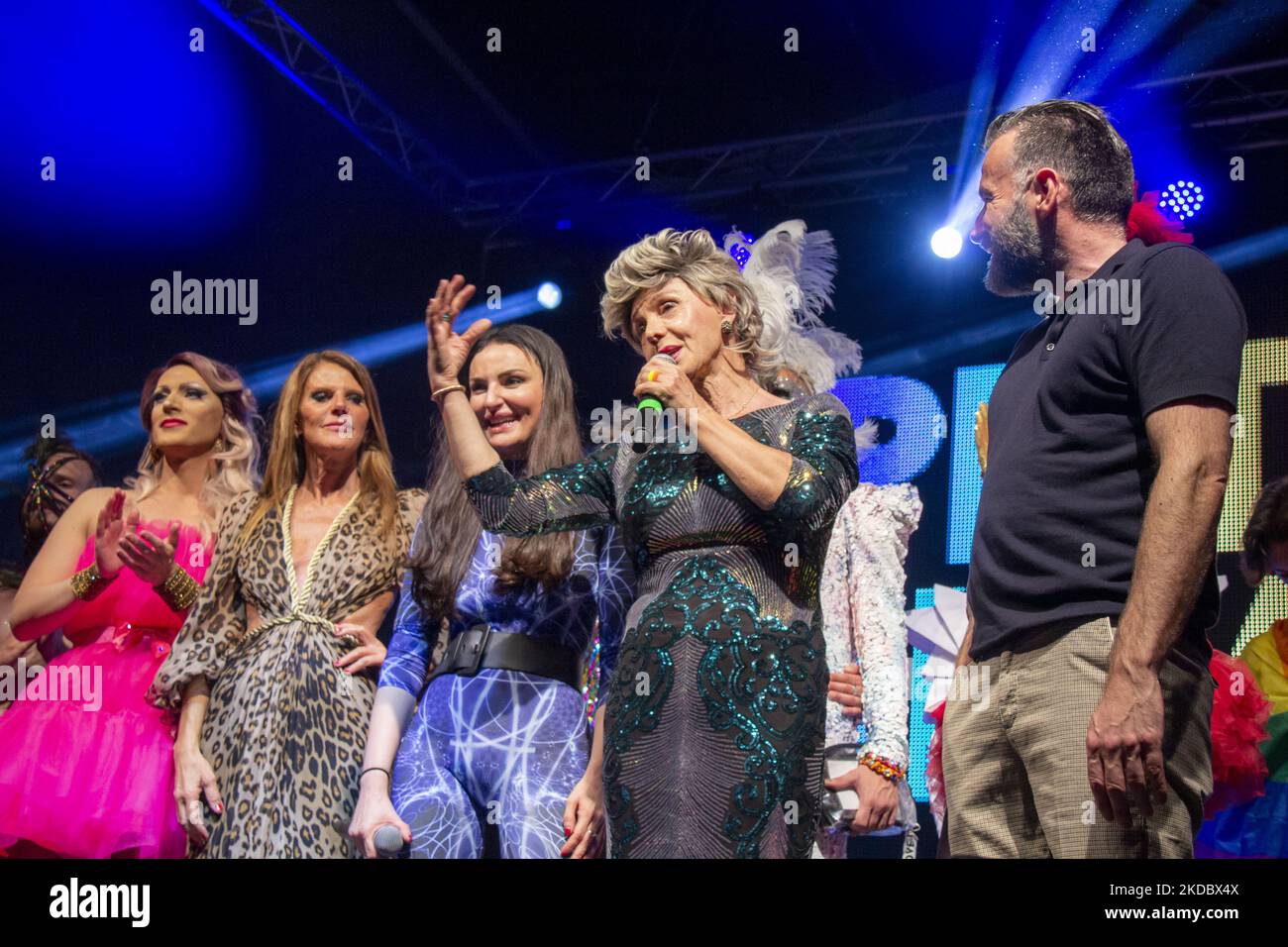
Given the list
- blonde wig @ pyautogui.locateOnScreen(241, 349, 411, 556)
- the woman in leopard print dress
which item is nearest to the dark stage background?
blonde wig @ pyautogui.locateOnScreen(241, 349, 411, 556)

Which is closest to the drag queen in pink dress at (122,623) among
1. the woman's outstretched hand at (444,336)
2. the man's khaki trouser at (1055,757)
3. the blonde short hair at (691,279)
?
the woman's outstretched hand at (444,336)

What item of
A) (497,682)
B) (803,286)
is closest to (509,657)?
(497,682)

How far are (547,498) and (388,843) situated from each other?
797 mm

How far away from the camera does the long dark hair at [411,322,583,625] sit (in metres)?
2.98

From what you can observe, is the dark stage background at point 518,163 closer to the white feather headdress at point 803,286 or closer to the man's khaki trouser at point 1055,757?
the white feather headdress at point 803,286

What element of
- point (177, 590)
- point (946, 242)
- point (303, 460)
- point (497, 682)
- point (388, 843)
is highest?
point (946, 242)

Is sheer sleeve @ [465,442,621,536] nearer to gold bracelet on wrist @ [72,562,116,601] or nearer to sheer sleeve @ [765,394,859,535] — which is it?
sheer sleeve @ [765,394,859,535]

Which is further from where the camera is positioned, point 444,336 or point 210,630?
point 210,630

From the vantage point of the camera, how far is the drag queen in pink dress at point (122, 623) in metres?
3.29

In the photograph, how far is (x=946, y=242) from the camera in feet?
13.3

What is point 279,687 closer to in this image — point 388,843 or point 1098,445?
point 388,843

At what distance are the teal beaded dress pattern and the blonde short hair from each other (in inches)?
12.0

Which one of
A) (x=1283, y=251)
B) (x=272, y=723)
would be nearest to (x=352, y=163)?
(x=272, y=723)
